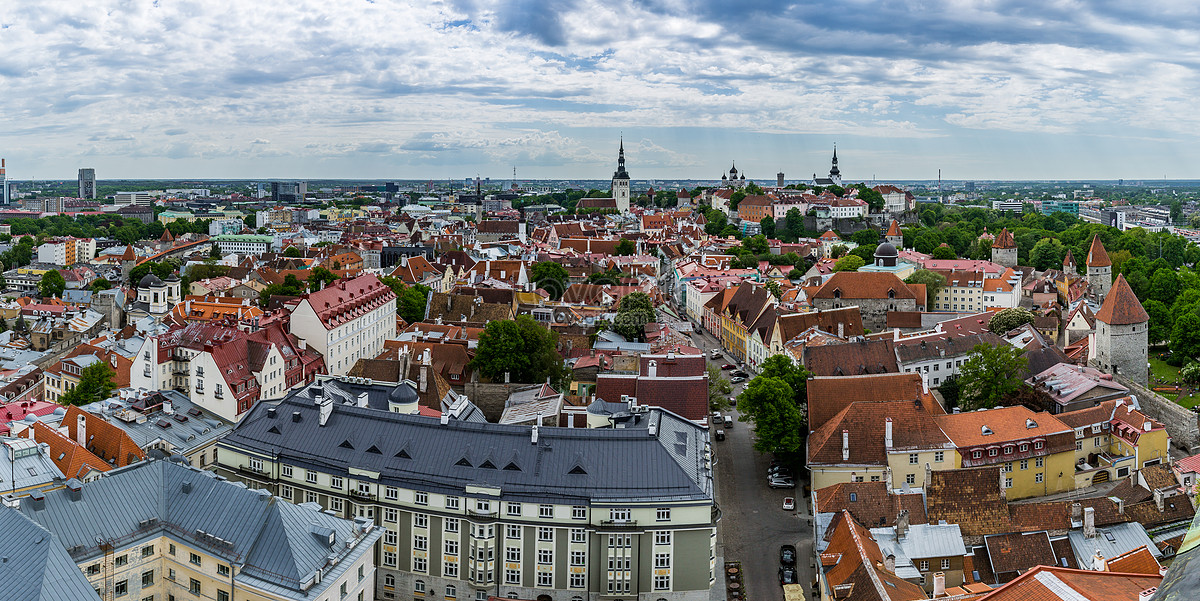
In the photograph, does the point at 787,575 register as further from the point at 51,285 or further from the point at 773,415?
the point at 51,285

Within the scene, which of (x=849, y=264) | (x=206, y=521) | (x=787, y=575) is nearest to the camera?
(x=206, y=521)

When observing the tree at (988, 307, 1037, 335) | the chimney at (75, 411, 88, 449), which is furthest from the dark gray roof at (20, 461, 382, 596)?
the tree at (988, 307, 1037, 335)

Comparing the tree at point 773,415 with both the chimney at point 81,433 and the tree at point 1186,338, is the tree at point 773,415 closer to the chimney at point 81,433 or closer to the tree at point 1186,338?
the chimney at point 81,433

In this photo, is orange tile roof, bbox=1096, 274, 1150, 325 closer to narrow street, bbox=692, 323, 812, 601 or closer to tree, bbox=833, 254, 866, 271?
narrow street, bbox=692, 323, 812, 601

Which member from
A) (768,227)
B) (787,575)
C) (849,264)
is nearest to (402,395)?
(787,575)

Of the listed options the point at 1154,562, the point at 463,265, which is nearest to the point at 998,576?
the point at 1154,562
